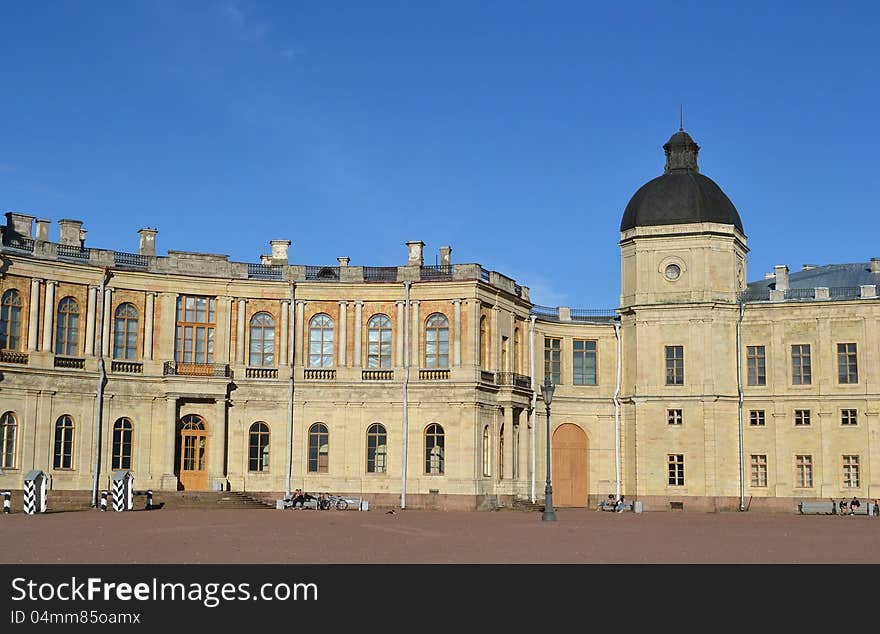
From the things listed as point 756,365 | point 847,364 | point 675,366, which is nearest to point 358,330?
point 675,366

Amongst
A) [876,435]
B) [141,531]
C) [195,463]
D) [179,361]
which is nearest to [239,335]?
[179,361]

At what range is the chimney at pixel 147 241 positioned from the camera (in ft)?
166

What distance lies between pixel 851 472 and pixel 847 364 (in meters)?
5.08

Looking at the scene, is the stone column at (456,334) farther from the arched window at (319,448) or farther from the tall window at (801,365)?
the tall window at (801,365)

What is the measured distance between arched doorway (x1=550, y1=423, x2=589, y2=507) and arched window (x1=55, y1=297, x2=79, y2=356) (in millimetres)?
23422

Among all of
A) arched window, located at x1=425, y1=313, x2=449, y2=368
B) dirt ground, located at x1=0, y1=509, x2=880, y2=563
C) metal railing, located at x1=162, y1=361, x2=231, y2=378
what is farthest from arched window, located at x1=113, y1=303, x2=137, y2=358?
arched window, located at x1=425, y1=313, x2=449, y2=368

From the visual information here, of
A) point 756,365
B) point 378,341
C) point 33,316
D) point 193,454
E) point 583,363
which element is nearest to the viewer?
point 33,316

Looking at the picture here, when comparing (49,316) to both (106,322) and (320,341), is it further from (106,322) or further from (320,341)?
(320,341)

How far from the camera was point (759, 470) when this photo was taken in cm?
5512

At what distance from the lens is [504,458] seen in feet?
174

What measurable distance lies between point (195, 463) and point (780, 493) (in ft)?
89.5

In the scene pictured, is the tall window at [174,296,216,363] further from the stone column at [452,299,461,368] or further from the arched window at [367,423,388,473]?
the stone column at [452,299,461,368]
